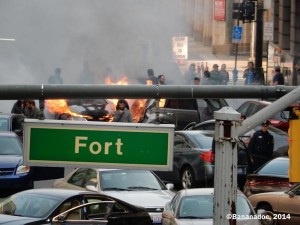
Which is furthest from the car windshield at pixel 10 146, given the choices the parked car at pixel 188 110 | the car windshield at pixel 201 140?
the parked car at pixel 188 110

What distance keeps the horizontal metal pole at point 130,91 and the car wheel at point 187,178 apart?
40.5 ft

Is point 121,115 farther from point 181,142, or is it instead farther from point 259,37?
point 259,37

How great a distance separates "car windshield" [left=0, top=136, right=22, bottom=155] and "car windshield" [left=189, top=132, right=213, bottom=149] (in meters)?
3.43

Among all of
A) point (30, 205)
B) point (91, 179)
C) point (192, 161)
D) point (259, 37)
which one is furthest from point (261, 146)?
point (259, 37)

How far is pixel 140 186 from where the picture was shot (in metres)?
16.8

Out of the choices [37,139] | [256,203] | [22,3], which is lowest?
[256,203]

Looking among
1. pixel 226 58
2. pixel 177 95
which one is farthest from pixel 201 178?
pixel 226 58

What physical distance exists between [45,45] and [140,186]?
22.6 meters

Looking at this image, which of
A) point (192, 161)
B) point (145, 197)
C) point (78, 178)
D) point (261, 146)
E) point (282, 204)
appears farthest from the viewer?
point (261, 146)

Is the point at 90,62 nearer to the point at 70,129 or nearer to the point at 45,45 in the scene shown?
the point at 45,45

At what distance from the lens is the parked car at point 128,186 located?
1596 cm

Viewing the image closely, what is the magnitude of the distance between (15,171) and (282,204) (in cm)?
565

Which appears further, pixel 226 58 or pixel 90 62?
pixel 226 58

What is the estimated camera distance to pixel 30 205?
13727mm
